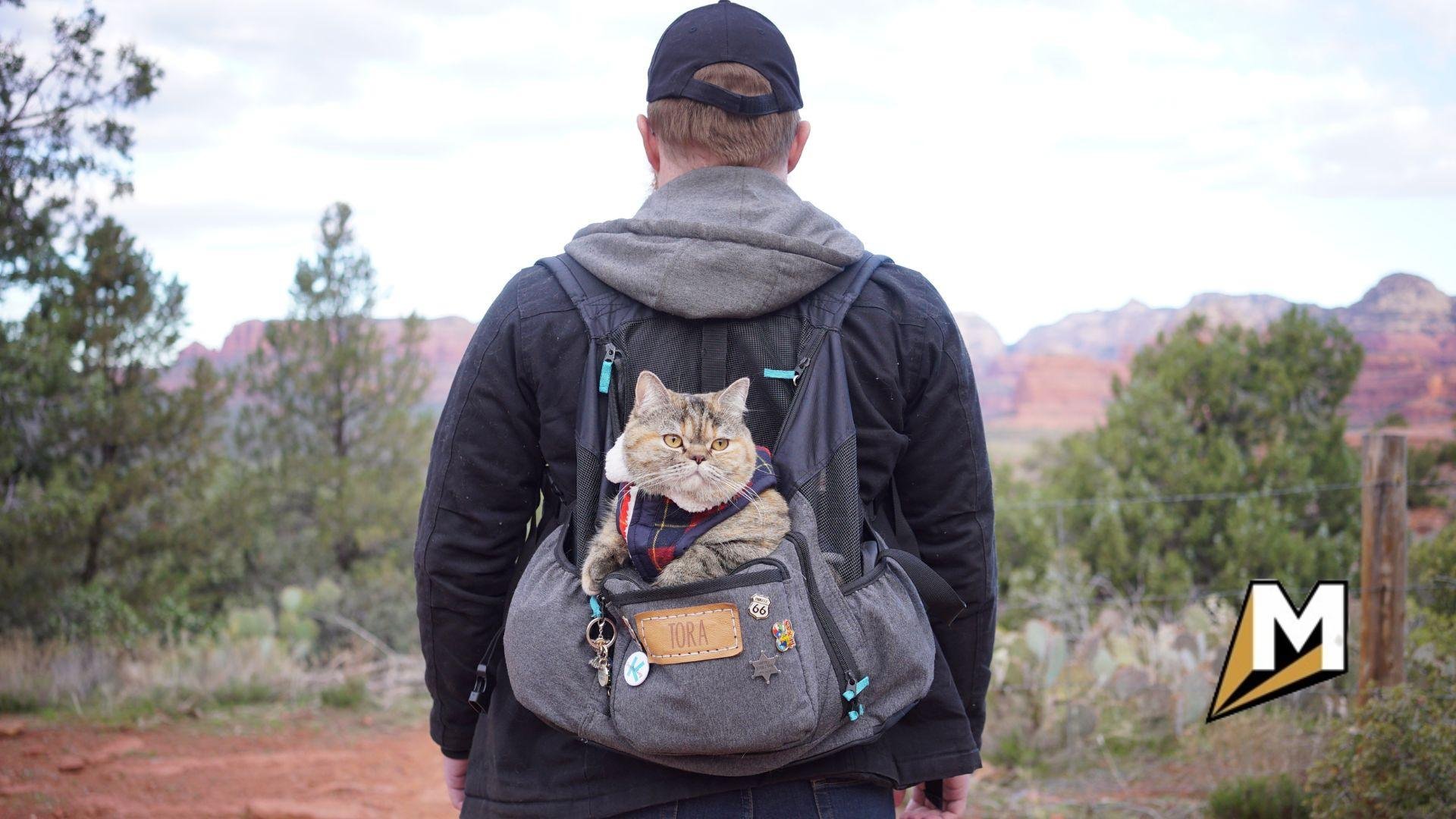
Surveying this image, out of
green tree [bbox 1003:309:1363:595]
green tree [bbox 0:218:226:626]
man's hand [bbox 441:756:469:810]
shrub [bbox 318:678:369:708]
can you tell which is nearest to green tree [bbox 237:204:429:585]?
green tree [bbox 0:218:226:626]

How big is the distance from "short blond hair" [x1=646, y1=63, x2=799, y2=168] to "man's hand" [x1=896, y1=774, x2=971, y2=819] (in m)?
1.32

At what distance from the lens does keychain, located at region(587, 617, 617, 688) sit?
1.62 meters

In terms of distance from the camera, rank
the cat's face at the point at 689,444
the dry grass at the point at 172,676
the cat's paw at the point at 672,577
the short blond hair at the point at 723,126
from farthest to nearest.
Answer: the dry grass at the point at 172,676
the short blond hair at the point at 723,126
the cat's face at the point at 689,444
the cat's paw at the point at 672,577

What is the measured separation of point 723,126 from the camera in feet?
6.24

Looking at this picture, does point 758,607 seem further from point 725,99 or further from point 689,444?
point 725,99

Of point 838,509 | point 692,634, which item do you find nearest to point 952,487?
point 838,509

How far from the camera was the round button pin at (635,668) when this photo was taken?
1.58m

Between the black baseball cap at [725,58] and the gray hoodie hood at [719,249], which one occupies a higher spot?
the black baseball cap at [725,58]

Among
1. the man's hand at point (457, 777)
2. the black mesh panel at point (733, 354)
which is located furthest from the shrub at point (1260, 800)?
the black mesh panel at point (733, 354)

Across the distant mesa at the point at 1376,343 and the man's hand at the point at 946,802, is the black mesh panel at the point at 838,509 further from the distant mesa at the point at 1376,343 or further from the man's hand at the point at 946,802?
the distant mesa at the point at 1376,343

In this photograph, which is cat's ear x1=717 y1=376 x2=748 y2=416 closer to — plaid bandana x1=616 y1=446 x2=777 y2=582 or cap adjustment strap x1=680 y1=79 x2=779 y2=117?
plaid bandana x1=616 y1=446 x2=777 y2=582

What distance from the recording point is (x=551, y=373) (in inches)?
73.7

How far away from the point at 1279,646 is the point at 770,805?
5.50 m

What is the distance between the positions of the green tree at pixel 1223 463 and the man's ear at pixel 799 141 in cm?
1076
